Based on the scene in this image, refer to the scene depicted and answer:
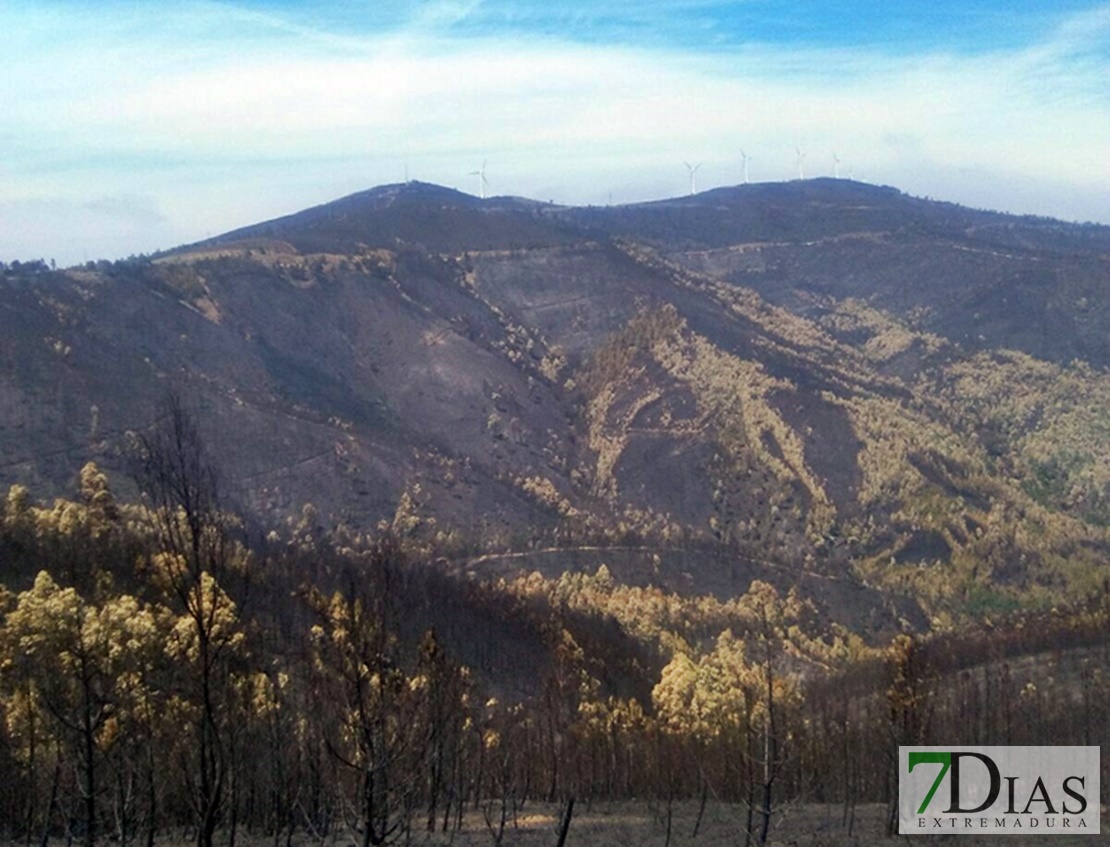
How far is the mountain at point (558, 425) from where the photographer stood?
329 ft

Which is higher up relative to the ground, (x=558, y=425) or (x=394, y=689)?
(x=558, y=425)

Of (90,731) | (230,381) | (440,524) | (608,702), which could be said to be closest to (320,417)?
(230,381)

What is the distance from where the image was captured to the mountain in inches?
3944

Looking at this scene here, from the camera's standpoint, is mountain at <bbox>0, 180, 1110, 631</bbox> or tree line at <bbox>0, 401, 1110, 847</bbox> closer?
tree line at <bbox>0, 401, 1110, 847</bbox>

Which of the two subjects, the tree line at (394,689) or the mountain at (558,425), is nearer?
the tree line at (394,689)

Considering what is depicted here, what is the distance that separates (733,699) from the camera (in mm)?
50969

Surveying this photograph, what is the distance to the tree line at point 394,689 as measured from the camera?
48.3 ft

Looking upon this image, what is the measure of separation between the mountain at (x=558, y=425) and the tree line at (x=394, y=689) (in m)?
15.5

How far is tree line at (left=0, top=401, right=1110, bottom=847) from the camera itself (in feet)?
48.3

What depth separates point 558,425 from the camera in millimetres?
144750

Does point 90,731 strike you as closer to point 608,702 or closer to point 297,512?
point 608,702

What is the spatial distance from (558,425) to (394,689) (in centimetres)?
12825

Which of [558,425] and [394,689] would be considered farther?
[558,425]

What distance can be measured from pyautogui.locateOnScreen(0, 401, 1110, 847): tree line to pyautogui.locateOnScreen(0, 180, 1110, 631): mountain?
1554 cm
